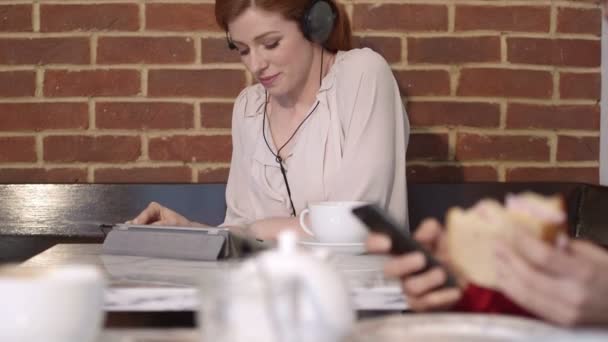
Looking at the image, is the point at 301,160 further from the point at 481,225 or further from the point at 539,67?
the point at 481,225

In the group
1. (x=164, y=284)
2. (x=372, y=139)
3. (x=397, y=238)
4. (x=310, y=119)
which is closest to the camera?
(x=397, y=238)

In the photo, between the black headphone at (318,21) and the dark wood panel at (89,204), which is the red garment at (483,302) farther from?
the dark wood panel at (89,204)

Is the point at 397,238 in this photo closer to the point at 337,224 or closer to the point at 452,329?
the point at 452,329

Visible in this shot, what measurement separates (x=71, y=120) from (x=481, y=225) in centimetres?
170

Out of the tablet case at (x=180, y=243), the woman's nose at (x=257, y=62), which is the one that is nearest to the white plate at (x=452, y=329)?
the tablet case at (x=180, y=243)

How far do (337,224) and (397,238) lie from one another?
1.94 feet

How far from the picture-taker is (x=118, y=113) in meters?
2.27

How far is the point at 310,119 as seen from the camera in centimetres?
203

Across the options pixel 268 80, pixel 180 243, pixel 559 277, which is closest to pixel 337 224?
pixel 180 243

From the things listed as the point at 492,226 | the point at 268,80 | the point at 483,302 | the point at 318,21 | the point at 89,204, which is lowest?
the point at 89,204

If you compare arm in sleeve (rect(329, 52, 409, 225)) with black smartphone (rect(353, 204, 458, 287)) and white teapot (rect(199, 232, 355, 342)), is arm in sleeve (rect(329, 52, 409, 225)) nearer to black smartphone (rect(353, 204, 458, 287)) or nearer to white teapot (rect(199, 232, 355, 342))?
black smartphone (rect(353, 204, 458, 287))

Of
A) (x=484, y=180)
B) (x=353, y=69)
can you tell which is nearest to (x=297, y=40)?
(x=353, y=69)

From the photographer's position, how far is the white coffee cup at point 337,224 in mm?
1441

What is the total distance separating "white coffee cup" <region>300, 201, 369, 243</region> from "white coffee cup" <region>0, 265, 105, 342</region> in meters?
0.76
